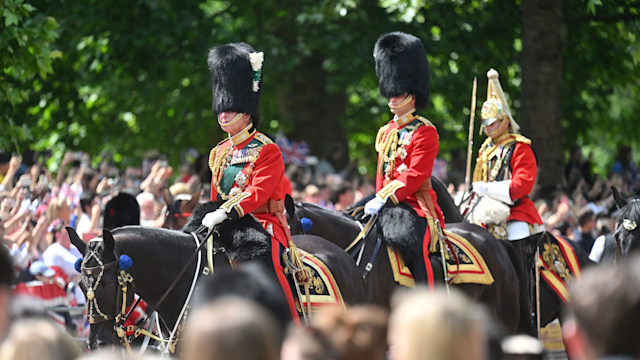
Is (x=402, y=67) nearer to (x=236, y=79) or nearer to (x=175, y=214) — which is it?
(x=236, y=79)

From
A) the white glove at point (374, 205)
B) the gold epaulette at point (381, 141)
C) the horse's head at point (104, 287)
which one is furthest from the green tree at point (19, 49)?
the horse's head at point (104, 287)

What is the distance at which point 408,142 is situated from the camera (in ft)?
27.5

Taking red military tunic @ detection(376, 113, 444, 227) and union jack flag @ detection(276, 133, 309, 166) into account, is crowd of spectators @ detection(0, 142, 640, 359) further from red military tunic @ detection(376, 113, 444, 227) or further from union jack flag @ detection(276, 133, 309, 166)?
red military tunic @ detection(376, 113, 444, 227)

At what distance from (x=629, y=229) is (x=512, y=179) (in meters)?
1.18

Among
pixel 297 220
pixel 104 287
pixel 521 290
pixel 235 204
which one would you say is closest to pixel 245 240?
pixel 235 204

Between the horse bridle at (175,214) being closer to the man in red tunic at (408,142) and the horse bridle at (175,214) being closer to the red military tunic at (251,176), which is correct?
the red military tunic at (251,176)

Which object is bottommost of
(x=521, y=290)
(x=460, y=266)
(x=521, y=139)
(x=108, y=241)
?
(x=521, y=290)

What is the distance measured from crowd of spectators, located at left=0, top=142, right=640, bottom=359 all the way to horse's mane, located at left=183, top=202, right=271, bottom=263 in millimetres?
1131

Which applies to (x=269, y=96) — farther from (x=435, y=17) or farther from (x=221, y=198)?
(x=221, y=198)

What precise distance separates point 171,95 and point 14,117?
11.7 feet

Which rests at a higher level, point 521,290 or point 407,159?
point 407,159

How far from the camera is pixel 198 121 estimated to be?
17719 millimetres

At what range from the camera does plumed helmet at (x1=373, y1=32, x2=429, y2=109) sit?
341 inches

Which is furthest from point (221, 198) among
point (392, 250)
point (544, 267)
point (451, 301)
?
point (451, 301)
